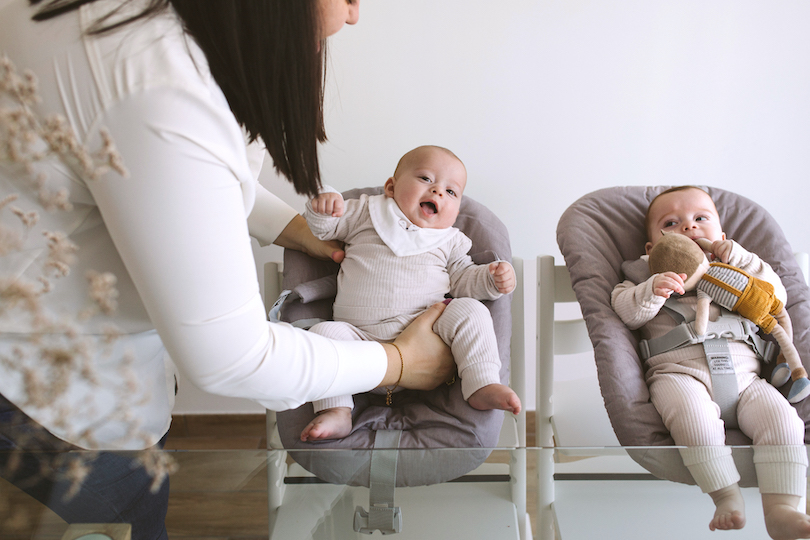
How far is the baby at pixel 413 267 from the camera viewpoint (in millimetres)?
1017

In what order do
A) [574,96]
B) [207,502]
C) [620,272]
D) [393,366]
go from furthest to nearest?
[574,96] < [620,272] < [393,366] < [207,502]

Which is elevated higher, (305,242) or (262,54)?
(262,54)

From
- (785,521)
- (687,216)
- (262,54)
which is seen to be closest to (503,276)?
(687,216)

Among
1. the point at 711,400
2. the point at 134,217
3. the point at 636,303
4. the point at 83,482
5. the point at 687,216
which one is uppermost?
the point at 134,217

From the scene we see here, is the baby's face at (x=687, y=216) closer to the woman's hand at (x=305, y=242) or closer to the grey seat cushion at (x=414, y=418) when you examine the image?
the grey seat cushion at (x=414, y=418)

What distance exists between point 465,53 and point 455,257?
0.62 m

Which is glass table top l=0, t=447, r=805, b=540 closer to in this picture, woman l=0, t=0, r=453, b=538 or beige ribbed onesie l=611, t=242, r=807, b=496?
woman l=0, t=0, r=453, b=538

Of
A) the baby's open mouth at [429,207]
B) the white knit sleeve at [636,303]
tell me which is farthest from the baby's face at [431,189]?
the white knit sleeve at [636,303]

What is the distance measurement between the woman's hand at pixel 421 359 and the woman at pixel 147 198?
0.33 metres

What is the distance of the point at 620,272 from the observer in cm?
129

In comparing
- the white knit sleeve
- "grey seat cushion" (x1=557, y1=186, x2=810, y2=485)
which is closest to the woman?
"grey seat cushion" (x1=557, y1=186, x2=810, y2=485)

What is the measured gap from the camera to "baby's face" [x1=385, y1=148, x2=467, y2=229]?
1.25 meters

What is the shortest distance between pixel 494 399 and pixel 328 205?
513 millimetres

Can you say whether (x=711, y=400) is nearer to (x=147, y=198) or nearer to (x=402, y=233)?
(x=402, y=233)
